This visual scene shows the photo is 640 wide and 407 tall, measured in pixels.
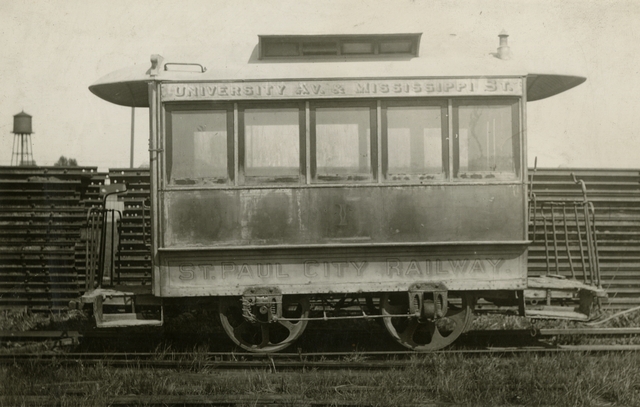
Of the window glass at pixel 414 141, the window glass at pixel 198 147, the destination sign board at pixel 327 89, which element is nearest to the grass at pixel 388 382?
the window glass at pixel 198 147

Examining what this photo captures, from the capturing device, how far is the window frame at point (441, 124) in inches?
248

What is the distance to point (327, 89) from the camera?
20.6 feet

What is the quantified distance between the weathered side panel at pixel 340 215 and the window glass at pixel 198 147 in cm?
18

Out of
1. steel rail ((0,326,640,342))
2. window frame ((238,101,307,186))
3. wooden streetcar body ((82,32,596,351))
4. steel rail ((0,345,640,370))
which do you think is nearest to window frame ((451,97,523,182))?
wooden streetcar body ((82,32,596,351))

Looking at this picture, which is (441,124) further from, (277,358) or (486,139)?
(277,358)

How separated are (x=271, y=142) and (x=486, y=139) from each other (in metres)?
2.28

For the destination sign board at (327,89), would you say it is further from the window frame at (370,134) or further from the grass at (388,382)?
the grass at (388,382)

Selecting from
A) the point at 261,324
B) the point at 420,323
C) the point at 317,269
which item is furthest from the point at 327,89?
the point at 420,323

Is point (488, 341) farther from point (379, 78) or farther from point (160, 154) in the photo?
point (160, 154)

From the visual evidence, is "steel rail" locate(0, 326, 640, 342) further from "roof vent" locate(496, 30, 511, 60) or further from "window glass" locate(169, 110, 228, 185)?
"roof vent" locate(496, 30, 511, 60)

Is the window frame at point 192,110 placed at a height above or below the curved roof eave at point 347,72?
below

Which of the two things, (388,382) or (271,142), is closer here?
(388,382)

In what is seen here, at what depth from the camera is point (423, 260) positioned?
248 inches

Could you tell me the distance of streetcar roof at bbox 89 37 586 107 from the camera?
6.30 meters
